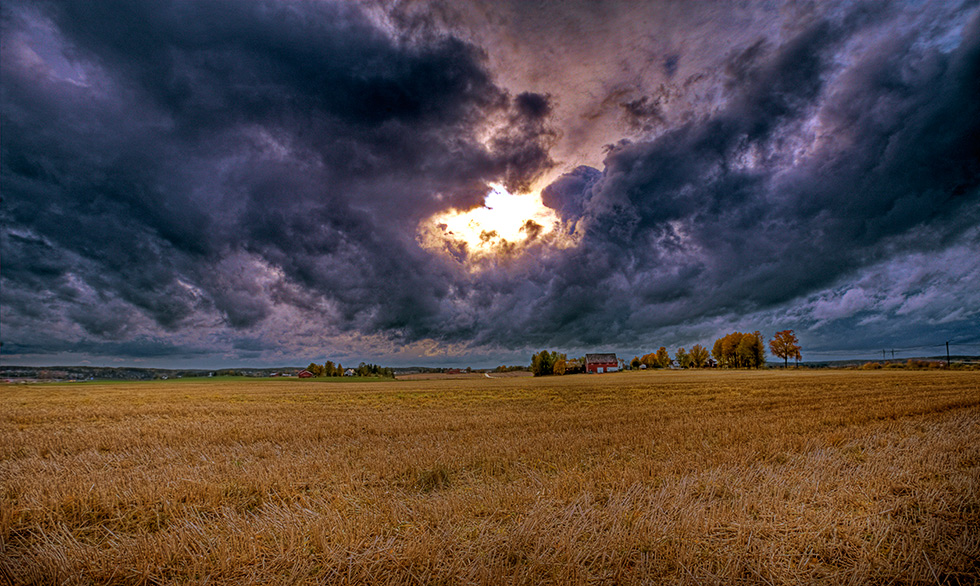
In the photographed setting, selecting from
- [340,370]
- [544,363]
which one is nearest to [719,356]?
[544,363]

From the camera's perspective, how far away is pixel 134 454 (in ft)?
33.1

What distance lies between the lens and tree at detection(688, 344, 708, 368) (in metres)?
121

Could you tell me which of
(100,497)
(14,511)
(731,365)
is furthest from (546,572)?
(731,365)

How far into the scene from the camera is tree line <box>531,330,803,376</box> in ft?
324

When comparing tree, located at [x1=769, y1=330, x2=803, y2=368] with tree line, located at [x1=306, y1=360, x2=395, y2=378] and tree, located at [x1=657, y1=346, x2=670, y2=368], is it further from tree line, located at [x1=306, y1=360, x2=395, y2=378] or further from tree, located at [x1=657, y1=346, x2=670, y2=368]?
tree line, located at [x1=306, y1=360, x2=395, y2=378]

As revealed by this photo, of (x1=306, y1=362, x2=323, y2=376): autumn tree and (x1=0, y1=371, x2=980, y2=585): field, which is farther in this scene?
(x1=306, y1=362, x2=323, y2=376): autumn tree

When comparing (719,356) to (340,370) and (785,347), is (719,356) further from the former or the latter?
(340,370)

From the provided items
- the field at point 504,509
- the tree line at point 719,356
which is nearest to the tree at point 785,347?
the tree line at point 719,356

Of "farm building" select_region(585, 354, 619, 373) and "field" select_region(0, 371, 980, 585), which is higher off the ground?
"field" select_region(0, 371, 980, 585)

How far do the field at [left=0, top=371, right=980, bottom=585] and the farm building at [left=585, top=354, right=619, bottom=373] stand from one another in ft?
330

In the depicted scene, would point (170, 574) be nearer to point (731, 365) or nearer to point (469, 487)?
point (469, 487)

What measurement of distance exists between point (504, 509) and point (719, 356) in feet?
419

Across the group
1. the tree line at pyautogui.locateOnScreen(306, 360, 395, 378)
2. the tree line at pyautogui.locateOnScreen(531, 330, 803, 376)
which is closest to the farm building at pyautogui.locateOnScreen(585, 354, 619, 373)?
the tree line at pyautogui.locateOnScreen(531, 330, 803, 376)

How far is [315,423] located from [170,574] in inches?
469
